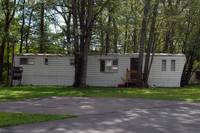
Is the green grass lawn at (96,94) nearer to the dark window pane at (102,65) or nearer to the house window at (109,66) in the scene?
the house window at (109,66)

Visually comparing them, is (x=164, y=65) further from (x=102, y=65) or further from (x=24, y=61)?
(x=24, y=61)

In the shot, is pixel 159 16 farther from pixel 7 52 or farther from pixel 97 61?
pixel 7 52

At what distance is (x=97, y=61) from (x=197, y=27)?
477 inches

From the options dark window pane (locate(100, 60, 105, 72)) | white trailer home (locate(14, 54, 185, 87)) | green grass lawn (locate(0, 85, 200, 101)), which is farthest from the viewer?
dark window pane (locate(100, 60, 105, 72))

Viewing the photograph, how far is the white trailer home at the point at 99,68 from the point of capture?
18688 mm

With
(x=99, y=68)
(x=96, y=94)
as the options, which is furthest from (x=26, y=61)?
(x=96, y=94)

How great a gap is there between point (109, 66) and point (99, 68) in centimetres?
93

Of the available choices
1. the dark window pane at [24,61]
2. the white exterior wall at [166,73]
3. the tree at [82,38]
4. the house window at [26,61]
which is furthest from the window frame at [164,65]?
the dark window pane at [24,61]

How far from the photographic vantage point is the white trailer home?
18688 mm

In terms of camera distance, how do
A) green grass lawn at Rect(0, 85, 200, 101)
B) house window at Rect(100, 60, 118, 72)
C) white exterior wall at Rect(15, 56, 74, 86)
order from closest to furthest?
1. green grass lawn at Rect(0, 85, 200, 101)
2. house window at Rect(100, 60, 118, 72)
3. white exterior wall at Rect(15, 56, 74, 86)

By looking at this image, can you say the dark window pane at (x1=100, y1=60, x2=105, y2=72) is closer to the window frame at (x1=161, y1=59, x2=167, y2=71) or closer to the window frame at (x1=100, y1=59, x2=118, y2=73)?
the window frame at (x1=100, y1=59, x2=118, y2=73)

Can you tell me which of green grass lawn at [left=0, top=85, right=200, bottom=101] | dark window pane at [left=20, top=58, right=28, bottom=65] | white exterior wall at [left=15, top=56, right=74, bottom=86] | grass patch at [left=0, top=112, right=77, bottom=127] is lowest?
green grass lawn at [left=0, top=85, right=200, bottom=101]

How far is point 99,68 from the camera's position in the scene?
19328mm

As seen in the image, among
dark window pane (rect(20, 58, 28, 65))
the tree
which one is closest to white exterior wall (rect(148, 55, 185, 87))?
the tree
